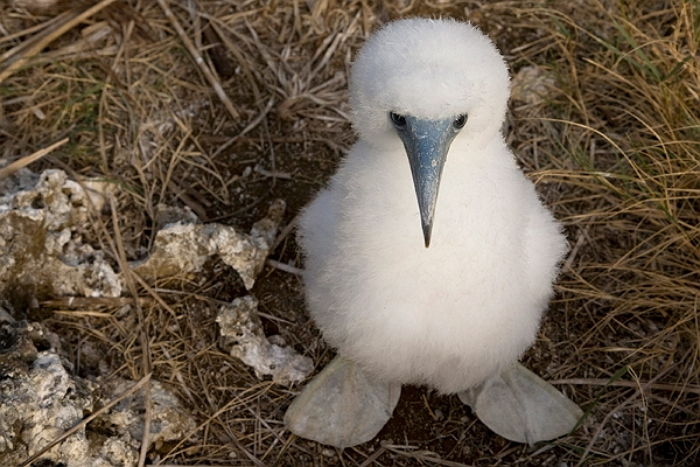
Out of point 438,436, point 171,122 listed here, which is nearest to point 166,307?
point 171,122

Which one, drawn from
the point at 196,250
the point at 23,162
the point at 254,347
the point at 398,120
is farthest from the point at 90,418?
the point at 398,120

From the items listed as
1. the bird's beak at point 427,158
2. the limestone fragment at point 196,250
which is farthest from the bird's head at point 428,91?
the limestone fragment at point 196,250

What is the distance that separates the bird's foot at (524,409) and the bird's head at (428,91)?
0.95 m

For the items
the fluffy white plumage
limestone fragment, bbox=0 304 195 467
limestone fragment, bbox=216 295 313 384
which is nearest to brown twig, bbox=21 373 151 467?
limestone fragment, bbox=0 304 195 467

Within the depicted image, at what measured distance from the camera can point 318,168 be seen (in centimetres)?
326

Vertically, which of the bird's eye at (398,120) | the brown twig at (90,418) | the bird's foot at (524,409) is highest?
the bird's eye at (398,120)

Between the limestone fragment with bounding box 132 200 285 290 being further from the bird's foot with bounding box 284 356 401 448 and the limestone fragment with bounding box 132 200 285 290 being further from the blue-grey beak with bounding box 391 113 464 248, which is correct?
the blue-grey beak with bounding box 391 113 464 248

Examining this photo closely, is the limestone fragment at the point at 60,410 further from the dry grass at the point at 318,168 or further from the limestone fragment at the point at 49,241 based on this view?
the limestone fragment at the point at 49,241

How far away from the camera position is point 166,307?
2879 millimetres

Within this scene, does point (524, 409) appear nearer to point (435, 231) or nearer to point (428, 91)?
point (435, 231)

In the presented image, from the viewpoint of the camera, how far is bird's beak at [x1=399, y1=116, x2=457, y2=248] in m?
2.03

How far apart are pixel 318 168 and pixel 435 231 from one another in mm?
1118

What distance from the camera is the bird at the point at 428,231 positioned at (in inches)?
80.8

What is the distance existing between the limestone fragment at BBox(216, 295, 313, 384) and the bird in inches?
6.5
